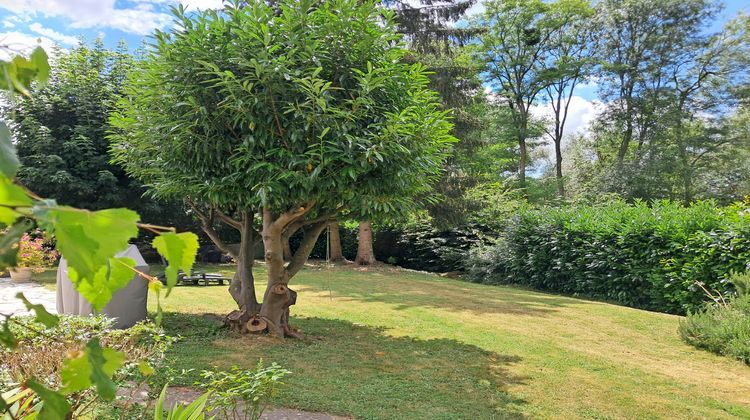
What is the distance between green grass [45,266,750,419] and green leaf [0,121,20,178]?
2926 mm

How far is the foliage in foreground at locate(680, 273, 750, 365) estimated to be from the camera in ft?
18.5

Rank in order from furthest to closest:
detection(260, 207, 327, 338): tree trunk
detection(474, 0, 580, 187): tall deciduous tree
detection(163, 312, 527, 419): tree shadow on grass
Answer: detection(474, 0, 580, 187): tall deciduous tree < detection(260, 207, 327, 338): tree trunk < detection(163, 312, 527, 419): tree shadow on grass

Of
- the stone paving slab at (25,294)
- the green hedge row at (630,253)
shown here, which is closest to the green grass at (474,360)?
the green hedge row at (630,253)

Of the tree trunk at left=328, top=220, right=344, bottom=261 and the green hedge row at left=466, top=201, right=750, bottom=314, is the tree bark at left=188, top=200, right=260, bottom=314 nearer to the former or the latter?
the green hedge row at left=466, top=201, right=750, bottom=314

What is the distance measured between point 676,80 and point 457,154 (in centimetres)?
1783

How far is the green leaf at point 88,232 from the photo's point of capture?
481mm

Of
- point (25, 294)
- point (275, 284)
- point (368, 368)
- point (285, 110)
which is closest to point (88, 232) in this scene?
point (285, 110)

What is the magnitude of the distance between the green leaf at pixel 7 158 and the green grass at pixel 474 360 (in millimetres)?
2926

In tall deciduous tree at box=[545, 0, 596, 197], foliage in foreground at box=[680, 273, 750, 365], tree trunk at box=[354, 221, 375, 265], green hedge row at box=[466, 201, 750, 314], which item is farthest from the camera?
tall deciduous tree at box=[545, 0, 596, 197]

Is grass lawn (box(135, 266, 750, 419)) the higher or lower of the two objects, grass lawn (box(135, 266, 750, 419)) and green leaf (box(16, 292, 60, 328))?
Result: the lower

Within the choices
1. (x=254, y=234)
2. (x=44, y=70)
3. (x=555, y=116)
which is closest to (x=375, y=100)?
(x=254, y=234)

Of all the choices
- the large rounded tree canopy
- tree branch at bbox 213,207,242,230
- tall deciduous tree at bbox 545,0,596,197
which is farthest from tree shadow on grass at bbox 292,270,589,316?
tall deciduous tree at bbox 545,0,596,197

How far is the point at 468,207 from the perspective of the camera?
14.8 metres

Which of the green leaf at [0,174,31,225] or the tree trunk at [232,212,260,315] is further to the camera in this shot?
the tree trunk at [232,212,260,315]
